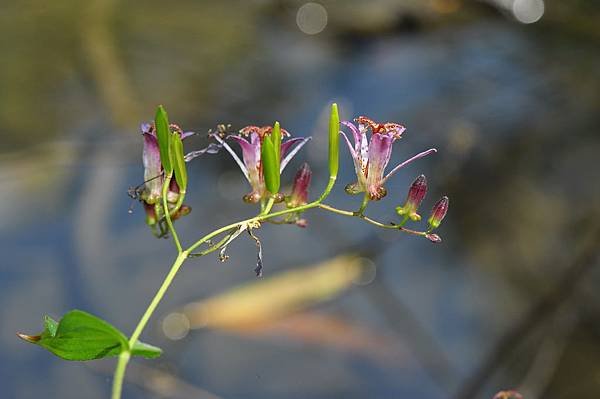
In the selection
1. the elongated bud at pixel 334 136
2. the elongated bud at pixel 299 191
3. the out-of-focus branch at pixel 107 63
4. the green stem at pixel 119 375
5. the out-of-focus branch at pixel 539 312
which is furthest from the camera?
the out-of-focus branch at pixel 107 63

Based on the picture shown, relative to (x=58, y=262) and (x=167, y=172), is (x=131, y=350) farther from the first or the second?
(x=58, y=262)

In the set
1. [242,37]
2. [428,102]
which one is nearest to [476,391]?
[428,102]

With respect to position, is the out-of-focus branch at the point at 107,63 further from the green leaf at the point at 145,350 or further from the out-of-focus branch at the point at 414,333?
the green leaf at the point at 145,350

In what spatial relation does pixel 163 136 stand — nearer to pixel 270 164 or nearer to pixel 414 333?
pixel 270 164

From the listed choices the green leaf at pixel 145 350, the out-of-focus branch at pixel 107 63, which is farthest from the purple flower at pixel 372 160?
the out-of-focus branch at pixel 107 63

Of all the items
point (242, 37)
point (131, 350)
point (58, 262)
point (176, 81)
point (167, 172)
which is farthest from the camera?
point (242, 37)

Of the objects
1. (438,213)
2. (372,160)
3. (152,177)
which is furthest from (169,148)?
(438,213)
